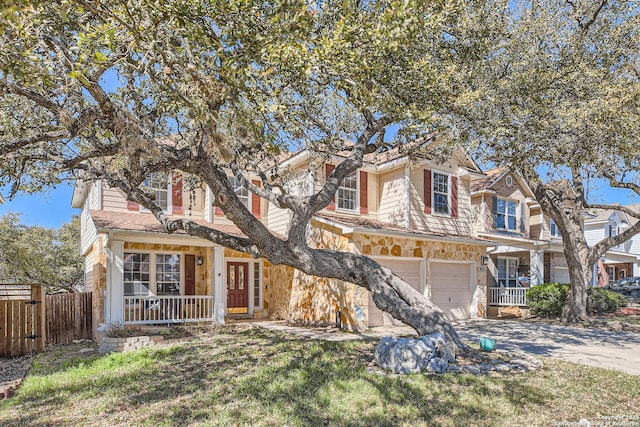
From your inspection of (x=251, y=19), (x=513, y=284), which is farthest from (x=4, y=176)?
(x=513, y=284)

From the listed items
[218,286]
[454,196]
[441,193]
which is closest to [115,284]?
[218,286]

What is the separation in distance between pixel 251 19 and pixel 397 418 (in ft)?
18.3

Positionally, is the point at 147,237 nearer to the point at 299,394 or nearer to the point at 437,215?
the point at 299,394

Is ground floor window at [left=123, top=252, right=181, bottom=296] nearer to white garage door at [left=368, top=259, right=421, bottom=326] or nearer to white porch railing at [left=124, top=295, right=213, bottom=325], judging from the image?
white porch railing at [left=124, top=295, right=213, bottom=325]

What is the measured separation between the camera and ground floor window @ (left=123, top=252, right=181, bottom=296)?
13.6 m

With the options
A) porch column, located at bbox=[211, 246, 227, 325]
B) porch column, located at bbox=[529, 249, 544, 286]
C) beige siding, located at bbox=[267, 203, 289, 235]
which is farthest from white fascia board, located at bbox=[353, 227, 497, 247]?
porch column, located at bbox=[529, 249, 544, 286]

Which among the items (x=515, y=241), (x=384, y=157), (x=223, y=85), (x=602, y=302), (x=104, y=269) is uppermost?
(x=384, y=157)

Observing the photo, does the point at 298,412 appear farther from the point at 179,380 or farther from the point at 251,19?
the point at 251,19

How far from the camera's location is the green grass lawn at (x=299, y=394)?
5.29 m

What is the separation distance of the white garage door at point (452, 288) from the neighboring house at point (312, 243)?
38 millimetres

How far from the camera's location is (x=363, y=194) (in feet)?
52.7

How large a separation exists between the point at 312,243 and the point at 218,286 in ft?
11.0

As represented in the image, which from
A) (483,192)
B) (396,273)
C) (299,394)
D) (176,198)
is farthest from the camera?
(483,192)

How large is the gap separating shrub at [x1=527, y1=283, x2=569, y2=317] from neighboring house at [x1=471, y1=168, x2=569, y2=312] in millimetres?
1549
